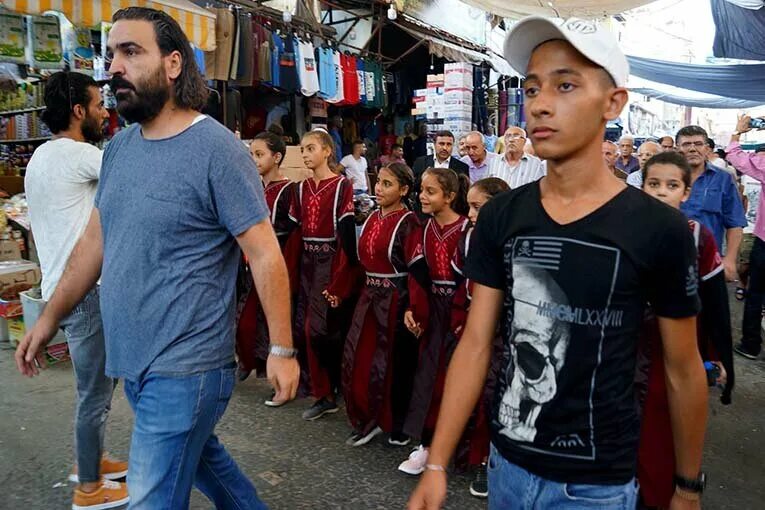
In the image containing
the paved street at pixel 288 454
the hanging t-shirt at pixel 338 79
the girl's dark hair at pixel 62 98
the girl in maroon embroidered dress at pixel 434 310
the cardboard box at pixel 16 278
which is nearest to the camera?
the girl's dark hair at pixel 62 98

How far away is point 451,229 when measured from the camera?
342 centimetres

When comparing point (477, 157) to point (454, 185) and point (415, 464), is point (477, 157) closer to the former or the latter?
point (454, 185)

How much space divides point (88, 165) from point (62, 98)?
0.36 m

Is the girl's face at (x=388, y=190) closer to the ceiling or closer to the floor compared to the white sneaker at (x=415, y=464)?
closer to the ceiling

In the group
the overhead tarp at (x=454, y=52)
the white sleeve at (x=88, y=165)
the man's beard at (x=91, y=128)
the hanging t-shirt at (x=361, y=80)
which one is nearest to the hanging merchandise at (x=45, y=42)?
the man's beard at (x=91, y=128)

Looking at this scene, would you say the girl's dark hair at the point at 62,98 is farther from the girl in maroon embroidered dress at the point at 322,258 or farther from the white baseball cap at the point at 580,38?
the white baseball cap at the point at 580,38

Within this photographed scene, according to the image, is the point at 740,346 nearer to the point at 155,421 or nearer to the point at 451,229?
the point at 451,229

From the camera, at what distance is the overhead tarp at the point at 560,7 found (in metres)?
7.25

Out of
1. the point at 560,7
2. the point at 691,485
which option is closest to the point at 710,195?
the point at 560,7

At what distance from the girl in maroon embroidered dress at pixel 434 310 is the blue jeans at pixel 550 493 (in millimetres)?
1886

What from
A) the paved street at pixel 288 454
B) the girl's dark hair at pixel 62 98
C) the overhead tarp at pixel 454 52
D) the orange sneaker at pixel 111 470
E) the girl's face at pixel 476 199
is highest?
the overhead tarp at pixel 454 52

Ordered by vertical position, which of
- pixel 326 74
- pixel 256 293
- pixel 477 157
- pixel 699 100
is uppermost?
pixel 699 100

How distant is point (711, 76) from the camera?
12758 mm

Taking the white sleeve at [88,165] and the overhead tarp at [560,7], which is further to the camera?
the overhead tarp at [560,7]
